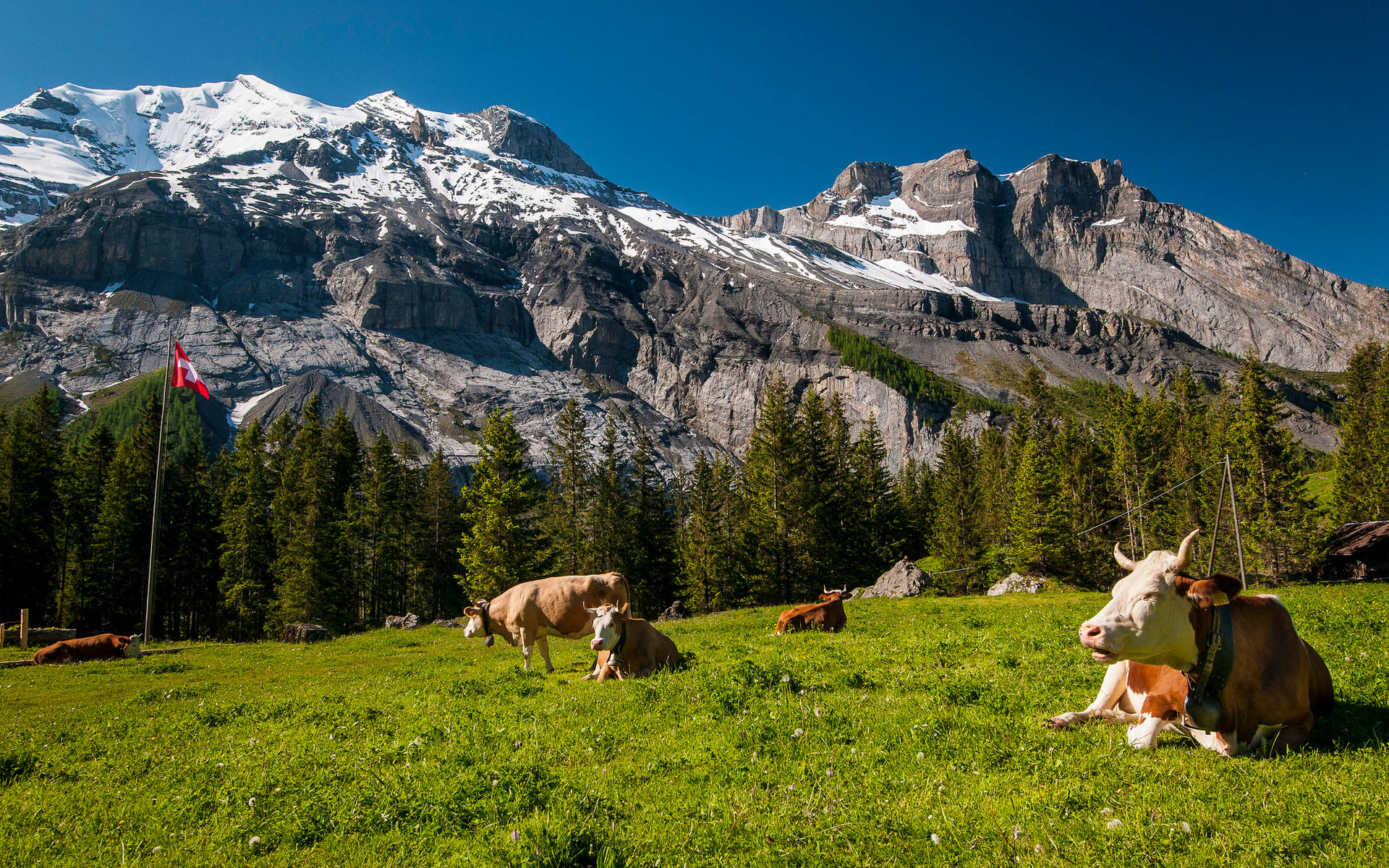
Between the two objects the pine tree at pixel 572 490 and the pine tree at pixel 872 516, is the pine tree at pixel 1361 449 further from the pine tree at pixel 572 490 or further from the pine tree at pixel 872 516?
the pine tree at pixel 572 490

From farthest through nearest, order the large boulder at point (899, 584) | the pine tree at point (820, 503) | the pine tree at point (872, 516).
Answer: the pine tree at point (872, 516)
the pine tree at point (820, 503)
the large boulder at point (899, 584)

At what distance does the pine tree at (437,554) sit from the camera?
5675 centimetres

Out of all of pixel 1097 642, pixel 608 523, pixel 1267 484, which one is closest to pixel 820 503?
pixel 608 523

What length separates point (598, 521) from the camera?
49.1m

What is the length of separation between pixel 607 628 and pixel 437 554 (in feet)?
168

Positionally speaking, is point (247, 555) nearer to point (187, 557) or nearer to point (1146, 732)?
point (187, 557)

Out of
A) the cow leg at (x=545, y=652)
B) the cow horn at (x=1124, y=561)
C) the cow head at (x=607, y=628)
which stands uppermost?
the cow horn at (x=1124, y=561)

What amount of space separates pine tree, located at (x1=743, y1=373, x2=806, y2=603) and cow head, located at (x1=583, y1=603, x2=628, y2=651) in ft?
Result: 102

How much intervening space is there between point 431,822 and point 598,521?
44.3 metres

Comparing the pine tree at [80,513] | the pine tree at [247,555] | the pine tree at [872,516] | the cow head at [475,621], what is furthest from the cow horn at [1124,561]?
the pine tree at [80,513]

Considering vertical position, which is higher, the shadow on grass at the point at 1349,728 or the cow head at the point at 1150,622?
the cow head at the point at 1150,622

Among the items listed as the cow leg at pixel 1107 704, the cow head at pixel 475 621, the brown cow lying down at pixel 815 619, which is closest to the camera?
the cow leg at pixel 1107 704

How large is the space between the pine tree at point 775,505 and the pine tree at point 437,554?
93.8ft

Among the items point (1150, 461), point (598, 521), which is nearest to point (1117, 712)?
point (598, 521)
